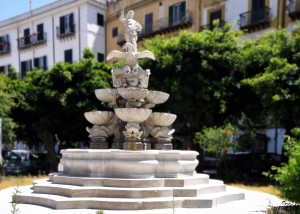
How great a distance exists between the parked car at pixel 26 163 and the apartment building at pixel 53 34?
1176 centimetres

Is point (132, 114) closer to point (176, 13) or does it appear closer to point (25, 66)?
point (176, 13)

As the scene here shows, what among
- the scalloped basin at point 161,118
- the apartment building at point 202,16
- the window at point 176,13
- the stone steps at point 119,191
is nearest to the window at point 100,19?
the apartment building at point 202,16

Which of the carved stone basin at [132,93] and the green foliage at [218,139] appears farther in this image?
the green foliage at [218,139]

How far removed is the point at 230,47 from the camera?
17.2 metres

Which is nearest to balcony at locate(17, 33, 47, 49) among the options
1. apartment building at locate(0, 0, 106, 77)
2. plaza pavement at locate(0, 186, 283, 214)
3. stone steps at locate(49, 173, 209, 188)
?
apartment building at locate(0, 0, 106, 77)

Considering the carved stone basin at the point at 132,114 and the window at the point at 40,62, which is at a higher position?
the window at the point at 40,62

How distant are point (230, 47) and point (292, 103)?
488 centimetres

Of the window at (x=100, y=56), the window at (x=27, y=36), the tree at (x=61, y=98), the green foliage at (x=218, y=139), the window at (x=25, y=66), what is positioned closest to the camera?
the green foliage at (x=218, y=139)

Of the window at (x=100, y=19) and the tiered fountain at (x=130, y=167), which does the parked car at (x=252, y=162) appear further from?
the window at (x=100, y=19)

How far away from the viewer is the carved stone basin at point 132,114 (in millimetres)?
8328

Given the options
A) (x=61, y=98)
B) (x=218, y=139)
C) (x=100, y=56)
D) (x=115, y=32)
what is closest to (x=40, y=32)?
(x=100, y=56)

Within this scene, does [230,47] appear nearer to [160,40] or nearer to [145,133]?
[160,40]

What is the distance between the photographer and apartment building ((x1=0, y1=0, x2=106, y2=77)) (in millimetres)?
31453

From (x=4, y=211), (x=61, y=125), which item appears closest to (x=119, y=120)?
(x=4, y=211)
